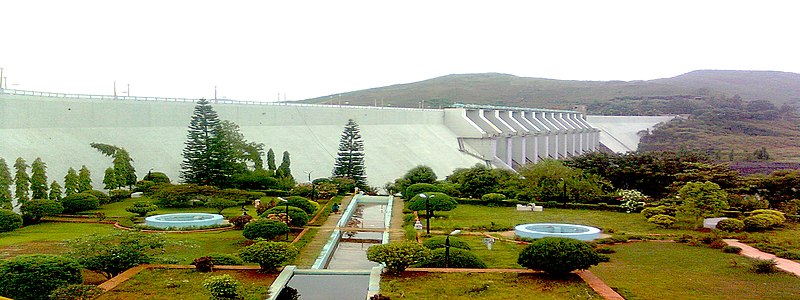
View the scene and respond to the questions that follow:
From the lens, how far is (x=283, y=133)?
31453mm

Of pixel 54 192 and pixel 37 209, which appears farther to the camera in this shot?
pixel 54 192

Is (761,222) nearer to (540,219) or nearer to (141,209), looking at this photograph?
(540,219)

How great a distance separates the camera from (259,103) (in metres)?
31.5

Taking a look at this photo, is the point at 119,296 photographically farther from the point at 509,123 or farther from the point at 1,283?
the point at 509,123

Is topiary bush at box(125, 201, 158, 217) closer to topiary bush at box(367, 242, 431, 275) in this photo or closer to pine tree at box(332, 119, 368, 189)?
topiary bush at box(367, 242, 431, 275)

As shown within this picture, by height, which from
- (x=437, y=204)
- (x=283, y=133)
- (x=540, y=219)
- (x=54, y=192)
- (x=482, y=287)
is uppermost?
(x=283, y=133)

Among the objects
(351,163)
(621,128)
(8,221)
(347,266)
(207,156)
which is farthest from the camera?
(621,128)

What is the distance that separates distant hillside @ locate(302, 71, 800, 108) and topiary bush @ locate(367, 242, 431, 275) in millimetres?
77115

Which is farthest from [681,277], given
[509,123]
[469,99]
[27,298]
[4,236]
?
[469,99]

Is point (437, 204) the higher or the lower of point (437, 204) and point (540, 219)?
the higher

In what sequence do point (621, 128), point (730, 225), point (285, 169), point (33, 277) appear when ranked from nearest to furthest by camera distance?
point (33, 277) → point (730, 225) → point (285, 169) → point (621, 128)

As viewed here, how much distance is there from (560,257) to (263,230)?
21.1ft

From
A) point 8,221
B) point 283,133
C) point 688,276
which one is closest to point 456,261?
point 688,276

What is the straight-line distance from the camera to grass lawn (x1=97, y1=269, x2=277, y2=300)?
8.52 meters
